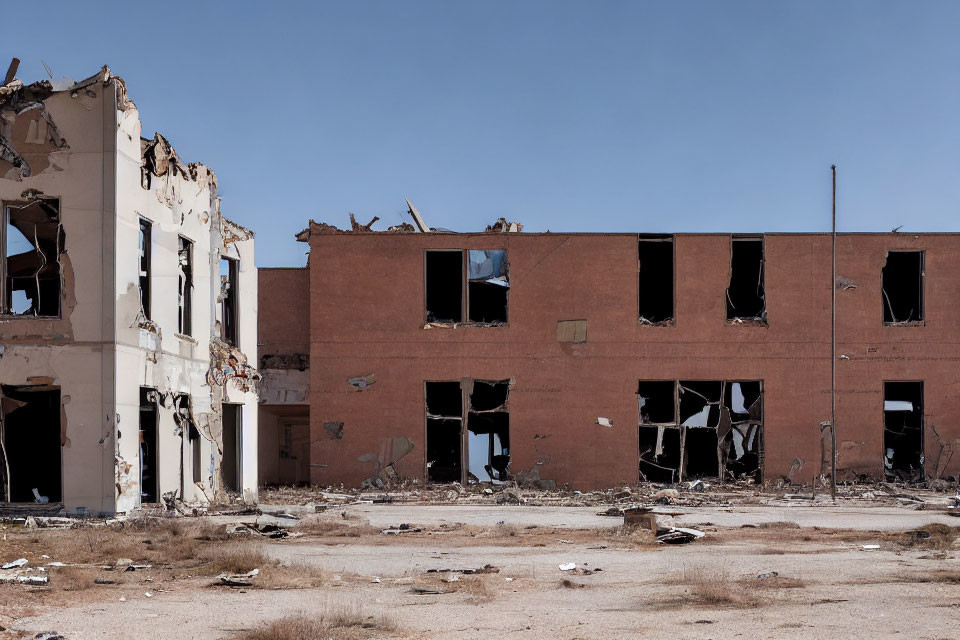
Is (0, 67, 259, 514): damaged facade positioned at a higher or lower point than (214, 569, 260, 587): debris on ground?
higher

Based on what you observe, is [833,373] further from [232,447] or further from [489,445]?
[232,447]

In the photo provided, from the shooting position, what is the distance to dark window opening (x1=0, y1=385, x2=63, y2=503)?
59.5ft

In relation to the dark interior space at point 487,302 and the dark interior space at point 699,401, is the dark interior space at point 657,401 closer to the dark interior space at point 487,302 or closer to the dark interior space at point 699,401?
the dark interior space at point 699,401

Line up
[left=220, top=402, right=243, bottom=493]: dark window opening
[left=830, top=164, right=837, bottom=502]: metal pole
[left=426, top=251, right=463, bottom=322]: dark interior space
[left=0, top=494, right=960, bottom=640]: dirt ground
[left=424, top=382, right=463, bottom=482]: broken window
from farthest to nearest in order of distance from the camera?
[left=426, top=251, right=463, bottom=322]: dark interior space → [left=424, top=382, right=463, bottom=482]: broken window → [left=830, top=164, right=837, bottom=502]: metal pole → [left=220, top=402, right=243, bottom=493]: dark window opening → [left=0, top=494, right=960, bottom=640]: dirt ground

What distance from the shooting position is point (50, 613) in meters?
8.76

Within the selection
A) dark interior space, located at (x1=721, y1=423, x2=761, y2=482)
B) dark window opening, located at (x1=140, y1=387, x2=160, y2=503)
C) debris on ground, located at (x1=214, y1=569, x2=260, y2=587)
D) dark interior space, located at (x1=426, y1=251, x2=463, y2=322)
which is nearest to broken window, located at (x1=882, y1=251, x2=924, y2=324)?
dark interior space, located at (x1=721, y1=423, x2=761, y2=482)

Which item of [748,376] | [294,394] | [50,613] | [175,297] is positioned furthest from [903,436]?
[50,613]

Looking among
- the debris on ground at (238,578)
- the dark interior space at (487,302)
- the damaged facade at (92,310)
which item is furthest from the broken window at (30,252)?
the dark interior space at (487,302)

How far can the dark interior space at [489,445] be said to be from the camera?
29953 mm

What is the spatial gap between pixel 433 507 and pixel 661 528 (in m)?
9.34

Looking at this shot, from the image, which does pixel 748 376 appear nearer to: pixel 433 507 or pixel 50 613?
pixel 433 507

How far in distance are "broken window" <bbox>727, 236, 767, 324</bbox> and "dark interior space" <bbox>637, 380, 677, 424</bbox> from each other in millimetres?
2824

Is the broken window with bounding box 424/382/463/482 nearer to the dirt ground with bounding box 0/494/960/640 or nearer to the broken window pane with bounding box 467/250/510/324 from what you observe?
the broken window pane with bounding box 467/250/510/324

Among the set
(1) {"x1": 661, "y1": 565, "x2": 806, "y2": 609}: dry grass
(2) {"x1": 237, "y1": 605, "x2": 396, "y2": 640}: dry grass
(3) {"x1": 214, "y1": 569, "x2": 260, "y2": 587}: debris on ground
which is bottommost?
(3) {"x1": 214, "y1": 569, "x2": 260, "y2": 587}: debris on ground
